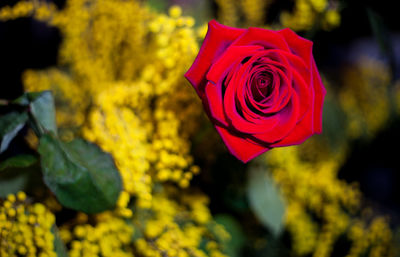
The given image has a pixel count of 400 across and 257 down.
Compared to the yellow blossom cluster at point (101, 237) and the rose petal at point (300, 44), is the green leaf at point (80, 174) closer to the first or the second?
the yellow blossom cluster at point (101, 237)

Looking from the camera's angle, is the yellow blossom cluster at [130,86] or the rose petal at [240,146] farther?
the yellow blossom cluster at [130,86]

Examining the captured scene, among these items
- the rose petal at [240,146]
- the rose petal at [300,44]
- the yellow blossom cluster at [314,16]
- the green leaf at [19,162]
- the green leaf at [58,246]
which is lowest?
the green leaf at [58,246]

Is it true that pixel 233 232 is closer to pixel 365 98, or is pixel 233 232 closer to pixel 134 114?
pixel 134 114

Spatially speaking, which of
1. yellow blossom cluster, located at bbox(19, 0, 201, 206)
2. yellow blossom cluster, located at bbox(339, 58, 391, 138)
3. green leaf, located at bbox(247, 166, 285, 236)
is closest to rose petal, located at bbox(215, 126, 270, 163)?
yellow blossom cluster, located at bbox(19, 0, 201, 206)

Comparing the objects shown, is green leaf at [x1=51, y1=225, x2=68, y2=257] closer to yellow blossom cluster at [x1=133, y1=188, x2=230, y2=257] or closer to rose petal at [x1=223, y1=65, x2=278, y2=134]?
yellow blossom cluster at [x1=133, y1=188, x2=230, y2=257]

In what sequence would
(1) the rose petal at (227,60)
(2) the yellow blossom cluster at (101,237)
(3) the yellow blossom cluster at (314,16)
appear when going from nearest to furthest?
(1) the rose petal at (227,60)
(2) the yellow blossom cluster at (101,237)
(3) the yellow blossom cluster at (314,16)

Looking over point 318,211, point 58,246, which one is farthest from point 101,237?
point 318,211

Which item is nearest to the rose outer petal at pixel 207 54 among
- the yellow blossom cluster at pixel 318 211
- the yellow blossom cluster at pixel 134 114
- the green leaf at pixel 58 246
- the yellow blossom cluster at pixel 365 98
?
→ the yellow blossom cluster at pixel 134 114
